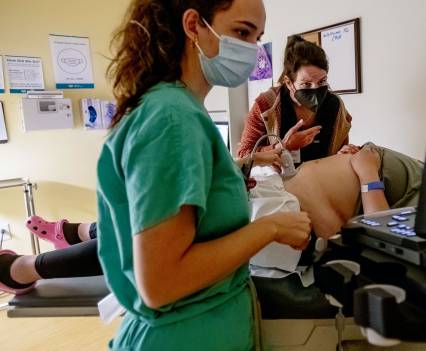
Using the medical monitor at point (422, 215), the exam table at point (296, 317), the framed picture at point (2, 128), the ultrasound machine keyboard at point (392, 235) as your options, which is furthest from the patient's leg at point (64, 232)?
the medical monitor at point (422, 215)

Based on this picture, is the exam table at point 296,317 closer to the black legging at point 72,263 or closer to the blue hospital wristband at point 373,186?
the blue hospital wristband at point 373,186

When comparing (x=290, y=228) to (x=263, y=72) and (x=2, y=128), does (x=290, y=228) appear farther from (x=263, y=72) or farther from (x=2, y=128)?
→ (x=2, y=128)

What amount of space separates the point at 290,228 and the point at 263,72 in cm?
218

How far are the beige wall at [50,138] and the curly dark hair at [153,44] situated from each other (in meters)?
2.50

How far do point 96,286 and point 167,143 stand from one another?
1120mm

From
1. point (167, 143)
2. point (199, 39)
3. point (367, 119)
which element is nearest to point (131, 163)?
point (167, 143)

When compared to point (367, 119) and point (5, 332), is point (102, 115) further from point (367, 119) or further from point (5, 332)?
point (367, 119)

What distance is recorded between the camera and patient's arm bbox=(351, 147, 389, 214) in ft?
4.20

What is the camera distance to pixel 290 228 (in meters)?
0.70

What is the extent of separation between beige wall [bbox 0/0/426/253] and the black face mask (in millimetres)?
370

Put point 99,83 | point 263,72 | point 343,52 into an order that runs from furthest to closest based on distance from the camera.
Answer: point 99,83
point 263,72
point 343,52

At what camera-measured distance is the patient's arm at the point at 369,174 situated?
50.4 inches

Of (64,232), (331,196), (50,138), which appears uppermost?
(50,138)

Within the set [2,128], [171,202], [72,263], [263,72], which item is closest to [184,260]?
[171,202]
